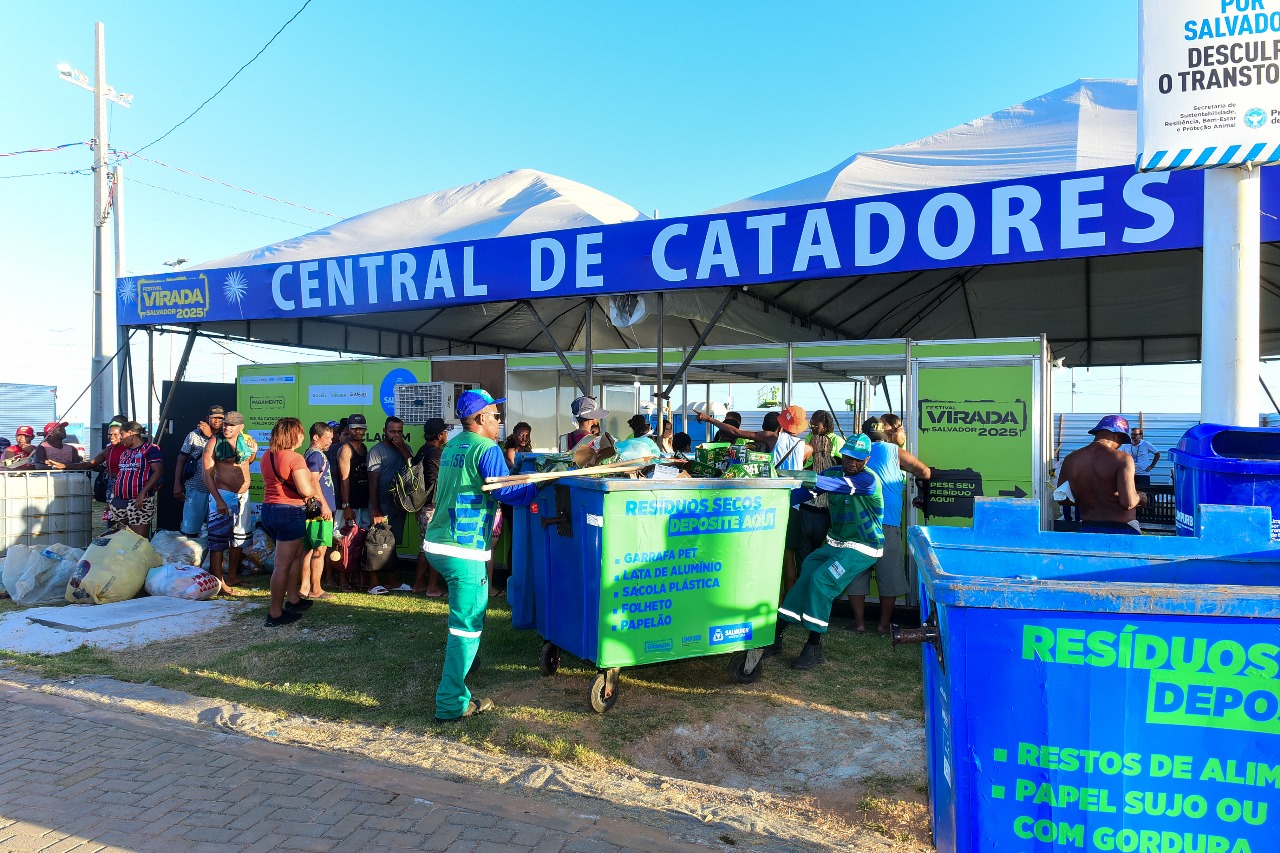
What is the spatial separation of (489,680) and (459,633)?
2.96ft

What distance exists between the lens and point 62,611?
7109 mm

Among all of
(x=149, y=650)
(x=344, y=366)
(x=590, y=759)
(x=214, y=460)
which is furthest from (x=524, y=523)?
(x=344, y=366)

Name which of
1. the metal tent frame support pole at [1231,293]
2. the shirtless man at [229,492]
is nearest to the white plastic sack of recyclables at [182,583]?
the shirtless man at [229,492]

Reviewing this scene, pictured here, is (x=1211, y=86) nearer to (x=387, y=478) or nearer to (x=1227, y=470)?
(x=1227, y=470)

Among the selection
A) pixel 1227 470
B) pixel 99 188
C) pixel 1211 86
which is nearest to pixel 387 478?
pixel 1227 470

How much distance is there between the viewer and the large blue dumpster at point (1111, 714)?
Result: 190 cm

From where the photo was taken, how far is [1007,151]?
648 centimetres

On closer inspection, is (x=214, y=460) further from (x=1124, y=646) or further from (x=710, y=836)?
(x=1124, y=646)

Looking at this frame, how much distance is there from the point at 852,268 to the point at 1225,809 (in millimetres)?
4694

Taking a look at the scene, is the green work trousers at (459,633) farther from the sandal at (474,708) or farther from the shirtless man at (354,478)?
the shirtless man at (354,478)

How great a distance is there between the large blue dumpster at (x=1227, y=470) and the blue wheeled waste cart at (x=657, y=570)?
2.14 m

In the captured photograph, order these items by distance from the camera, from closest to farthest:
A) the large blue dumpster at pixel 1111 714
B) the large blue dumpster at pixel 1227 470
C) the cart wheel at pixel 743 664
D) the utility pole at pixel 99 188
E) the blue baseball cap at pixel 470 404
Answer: the large blue dumpster at pixel 1111 714, the large blue dumpster at pixel 1227 470, the blue baseball cap at pixel 470 404, the cart wheel at pixel 743 664, the utility pole at pixel 99 188

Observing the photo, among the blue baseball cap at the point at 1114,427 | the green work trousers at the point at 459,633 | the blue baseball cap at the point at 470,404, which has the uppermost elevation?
the blue baseball cap at the point at 470,404

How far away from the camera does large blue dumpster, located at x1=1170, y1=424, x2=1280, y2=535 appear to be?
397 centimetres
